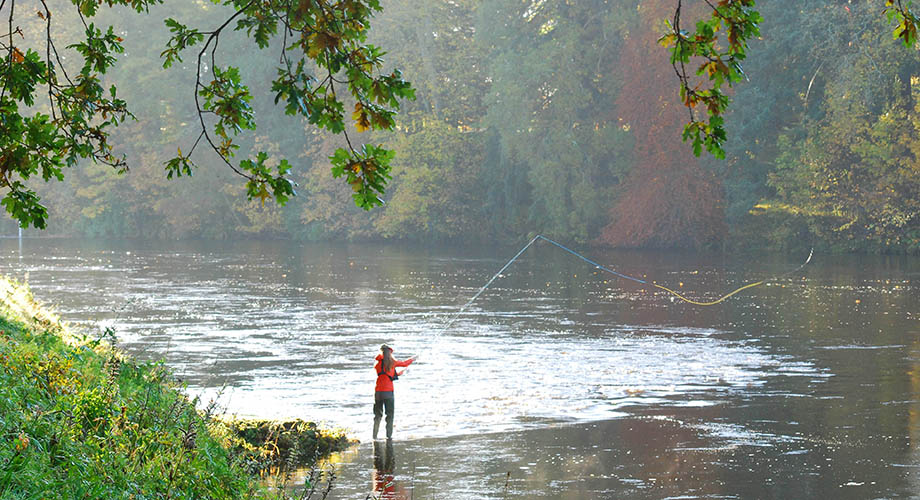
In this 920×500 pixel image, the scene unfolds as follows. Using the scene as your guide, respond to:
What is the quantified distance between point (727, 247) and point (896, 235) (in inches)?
357

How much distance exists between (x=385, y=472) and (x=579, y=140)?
5176cm

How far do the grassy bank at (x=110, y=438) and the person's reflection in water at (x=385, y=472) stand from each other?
0.54 meters

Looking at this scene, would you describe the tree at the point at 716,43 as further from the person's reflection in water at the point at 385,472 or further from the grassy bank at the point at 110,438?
the person's reflection in water at the point at 385,472

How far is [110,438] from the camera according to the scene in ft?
30.5

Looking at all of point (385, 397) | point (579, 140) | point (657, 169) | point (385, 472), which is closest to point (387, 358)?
point (385, 397)

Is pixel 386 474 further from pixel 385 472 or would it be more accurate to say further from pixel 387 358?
pixel 387 358

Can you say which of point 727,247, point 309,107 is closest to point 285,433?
point 309,107

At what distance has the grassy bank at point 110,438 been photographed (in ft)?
25.9

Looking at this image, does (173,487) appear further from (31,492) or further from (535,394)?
(535,394)

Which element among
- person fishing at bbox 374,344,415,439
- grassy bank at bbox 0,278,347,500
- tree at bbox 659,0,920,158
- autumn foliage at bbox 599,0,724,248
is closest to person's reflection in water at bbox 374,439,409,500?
person fishing at bbox 374,344,415,439

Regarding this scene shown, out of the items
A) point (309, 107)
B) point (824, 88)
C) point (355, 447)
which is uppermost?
point (824, 88)

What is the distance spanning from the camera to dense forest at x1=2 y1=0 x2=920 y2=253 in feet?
169

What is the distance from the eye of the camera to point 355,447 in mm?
13992

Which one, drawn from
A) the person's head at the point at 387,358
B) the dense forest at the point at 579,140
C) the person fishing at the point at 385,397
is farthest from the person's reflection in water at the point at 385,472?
the dense forest at the point at 579,140
